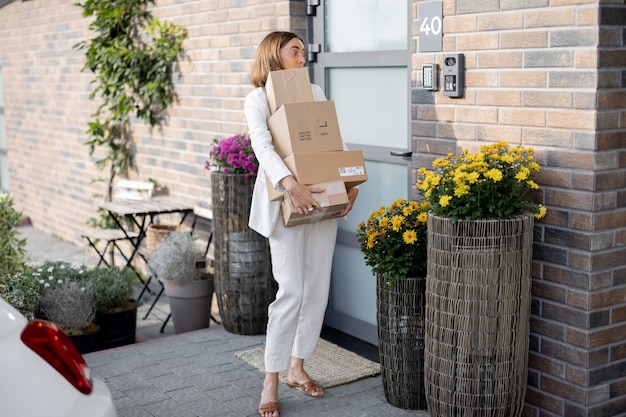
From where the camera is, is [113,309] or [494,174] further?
[113,309]

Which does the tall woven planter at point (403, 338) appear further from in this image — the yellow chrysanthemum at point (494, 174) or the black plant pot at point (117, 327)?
the black plant pot at point (117, 327)

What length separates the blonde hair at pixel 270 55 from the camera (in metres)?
4.46

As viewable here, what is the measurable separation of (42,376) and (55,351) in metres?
0.14

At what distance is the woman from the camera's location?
4414mm

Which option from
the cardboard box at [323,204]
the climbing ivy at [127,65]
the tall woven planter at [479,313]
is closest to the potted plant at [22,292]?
the cardboard box at [323,204]

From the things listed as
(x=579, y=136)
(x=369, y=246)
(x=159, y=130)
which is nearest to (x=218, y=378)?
(x=369, y=246)

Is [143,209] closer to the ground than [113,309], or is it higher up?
higher up

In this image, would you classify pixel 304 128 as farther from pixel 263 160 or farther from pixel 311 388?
pixel 311 388

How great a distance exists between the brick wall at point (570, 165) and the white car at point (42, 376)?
2154mm

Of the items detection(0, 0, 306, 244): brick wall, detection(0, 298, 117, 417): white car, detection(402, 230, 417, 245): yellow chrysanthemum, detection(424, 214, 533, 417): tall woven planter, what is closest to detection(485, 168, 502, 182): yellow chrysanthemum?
detection(424, 214, 533, 417): tall woven planter

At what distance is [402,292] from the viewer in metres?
4.40

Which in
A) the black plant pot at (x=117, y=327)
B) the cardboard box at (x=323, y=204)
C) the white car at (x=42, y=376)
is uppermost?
the cardboard box at (x=323, y=204)

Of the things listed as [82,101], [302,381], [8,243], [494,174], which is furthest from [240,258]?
[82,101]

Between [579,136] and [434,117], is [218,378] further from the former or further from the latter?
[579,136]
